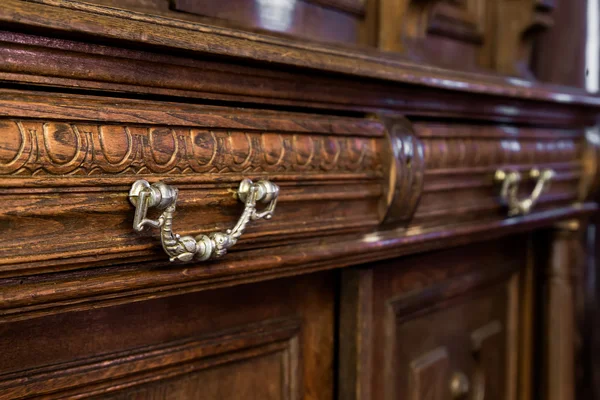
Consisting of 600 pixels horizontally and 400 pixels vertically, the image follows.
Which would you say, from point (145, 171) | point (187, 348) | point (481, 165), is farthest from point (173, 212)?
point (481, 165)

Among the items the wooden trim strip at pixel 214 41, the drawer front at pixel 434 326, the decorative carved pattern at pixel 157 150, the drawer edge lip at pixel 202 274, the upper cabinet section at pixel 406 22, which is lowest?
the drawer front at pixel 434 326

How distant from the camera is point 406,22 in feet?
2.24

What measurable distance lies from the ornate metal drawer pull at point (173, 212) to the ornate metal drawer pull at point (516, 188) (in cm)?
33

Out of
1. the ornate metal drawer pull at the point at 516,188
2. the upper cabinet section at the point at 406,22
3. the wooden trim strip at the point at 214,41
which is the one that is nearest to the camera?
the wooden trim strip at the point at 214,41

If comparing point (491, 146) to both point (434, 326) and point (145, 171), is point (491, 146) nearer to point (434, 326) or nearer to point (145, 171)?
point (434, 326)

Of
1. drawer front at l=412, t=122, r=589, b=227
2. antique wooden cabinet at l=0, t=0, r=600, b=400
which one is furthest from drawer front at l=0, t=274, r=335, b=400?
drawer front at l=412, t=122, r=589, b=227

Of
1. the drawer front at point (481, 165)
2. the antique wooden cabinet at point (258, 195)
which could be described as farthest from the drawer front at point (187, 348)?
the drawer front at point (481, 165)

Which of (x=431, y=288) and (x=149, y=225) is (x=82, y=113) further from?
(x=431, y=288)

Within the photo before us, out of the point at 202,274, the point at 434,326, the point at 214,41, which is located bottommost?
the point at 434,326

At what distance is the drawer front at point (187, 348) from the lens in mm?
360

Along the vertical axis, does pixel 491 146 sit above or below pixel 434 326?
above

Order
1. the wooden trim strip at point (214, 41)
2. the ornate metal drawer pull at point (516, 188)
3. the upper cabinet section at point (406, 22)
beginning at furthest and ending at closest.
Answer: the ornate metal drawer pull at point (516, 188) < the upper cabinet section at point (406, 22) < the wooden trim strip at point (214, 41)

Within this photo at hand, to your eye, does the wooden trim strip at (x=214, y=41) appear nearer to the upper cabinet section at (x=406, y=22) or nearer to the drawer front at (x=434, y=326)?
the upper cabinet section at (x=406, y=22)

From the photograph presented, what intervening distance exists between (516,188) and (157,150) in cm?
44
